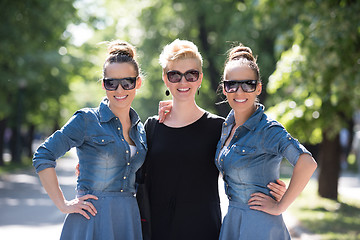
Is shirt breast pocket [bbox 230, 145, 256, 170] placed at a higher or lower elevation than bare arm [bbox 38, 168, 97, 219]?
higher

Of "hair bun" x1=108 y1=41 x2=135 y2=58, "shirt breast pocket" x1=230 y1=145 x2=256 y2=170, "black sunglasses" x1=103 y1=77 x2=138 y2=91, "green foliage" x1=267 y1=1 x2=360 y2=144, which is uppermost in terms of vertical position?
"green foliage" x1=267 y1=1 x2=360 y2=144

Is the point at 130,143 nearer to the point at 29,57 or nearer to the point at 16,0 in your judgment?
the point at 16,0

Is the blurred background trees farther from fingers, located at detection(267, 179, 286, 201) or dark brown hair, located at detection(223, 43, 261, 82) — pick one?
fingers, located at detection(267, 179, 286, 201)

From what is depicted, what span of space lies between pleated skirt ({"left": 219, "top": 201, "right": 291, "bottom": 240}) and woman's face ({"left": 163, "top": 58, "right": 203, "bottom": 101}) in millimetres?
1042

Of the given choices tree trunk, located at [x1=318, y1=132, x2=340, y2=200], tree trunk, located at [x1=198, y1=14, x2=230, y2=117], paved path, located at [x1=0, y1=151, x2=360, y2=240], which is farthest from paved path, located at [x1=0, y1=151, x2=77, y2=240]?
tree trunk, located at [x1=198, y1=14, x2=230, y2=117]

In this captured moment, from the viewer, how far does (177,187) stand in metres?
4.20

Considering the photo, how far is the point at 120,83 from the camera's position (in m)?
3.95

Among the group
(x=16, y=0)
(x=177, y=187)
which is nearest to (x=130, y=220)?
(x=177, y=187)

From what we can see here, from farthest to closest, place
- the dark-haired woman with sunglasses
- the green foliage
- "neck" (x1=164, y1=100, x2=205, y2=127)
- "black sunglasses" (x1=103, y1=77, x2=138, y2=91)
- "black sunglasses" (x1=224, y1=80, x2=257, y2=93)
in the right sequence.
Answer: the green foliage, "neck" (x1=164, y1=100, x2=205, y2=127), the dark-haired woman with sunglasses, "black sunglasses" (x1=103, y1=77, x2=138, y2=91), "black sunglasses" (x1=224, y1=80, x2=257, y2=93)

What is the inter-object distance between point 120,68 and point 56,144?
0.74 m

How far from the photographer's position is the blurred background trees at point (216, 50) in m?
8.67

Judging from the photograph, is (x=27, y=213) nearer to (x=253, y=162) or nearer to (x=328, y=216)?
(x=328, y=216)

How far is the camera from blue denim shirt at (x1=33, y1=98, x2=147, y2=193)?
144 inches

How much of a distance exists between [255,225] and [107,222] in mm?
1002
